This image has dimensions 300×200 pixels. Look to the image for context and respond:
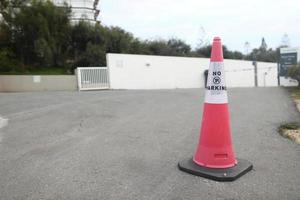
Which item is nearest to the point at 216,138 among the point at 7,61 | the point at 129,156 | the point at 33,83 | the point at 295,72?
the point at 129,156

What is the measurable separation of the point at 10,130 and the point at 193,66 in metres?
21.5

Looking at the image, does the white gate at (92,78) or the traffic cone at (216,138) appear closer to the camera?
the traffic cone at (216,138)

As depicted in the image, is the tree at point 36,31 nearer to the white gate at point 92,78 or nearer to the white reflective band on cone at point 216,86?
the white gate at point 92,78

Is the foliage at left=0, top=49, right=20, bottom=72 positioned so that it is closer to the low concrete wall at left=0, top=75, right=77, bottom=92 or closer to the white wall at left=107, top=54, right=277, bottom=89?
the low concrete wall at left=0, top=75, right=77, bottom=92

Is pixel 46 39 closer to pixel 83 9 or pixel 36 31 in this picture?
pixel 36 31

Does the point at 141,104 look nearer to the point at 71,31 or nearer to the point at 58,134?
the point at 58,134

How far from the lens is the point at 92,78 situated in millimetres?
19469

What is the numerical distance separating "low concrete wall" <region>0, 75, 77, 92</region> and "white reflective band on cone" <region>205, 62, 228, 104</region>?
16.3 metres

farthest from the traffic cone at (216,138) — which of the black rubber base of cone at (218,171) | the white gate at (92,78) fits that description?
the white gate at (92,78)

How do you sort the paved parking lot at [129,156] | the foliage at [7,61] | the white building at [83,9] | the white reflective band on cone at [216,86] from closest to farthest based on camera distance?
1. the paved parking lot at [129,156]
2. the white reflective band on cone at [216,86]
3. the foliage at [7,61]
4. the white building at [83,9]

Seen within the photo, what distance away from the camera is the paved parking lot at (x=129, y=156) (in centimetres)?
342

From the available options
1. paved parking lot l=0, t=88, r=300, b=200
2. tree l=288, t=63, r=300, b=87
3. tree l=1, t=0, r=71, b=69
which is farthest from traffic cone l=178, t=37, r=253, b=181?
tree l=1, t=0, r=71, b=69

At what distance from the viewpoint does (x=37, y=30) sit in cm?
2158

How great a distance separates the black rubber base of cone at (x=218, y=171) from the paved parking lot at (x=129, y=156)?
0.09 metres
